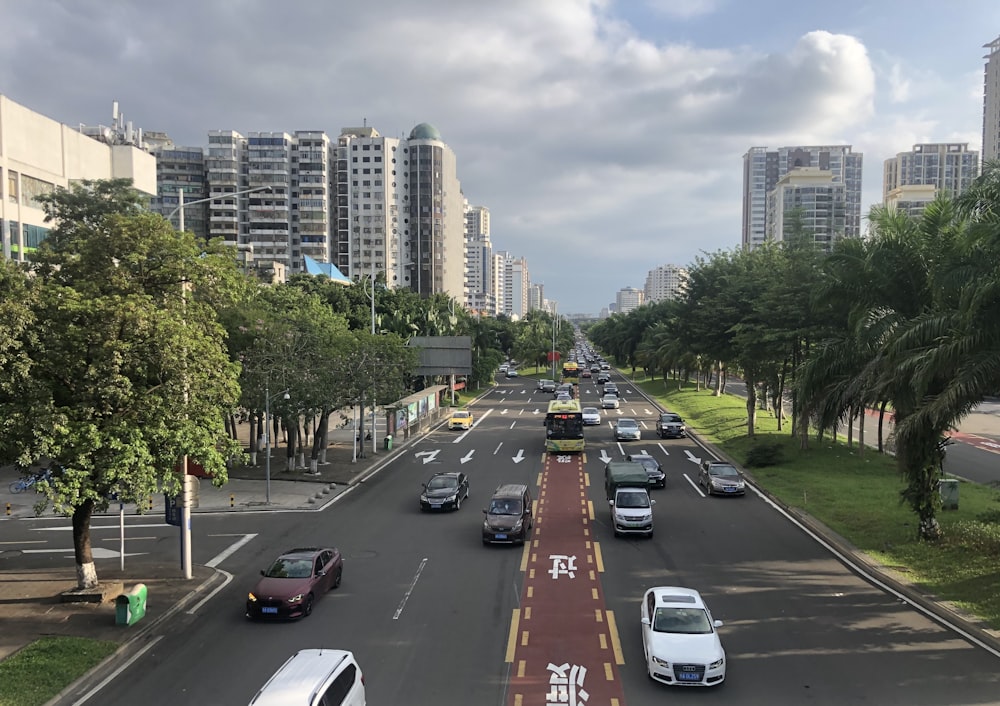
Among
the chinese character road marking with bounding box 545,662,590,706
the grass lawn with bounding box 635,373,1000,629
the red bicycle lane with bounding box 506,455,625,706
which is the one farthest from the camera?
the grass lawn with bounding box 635,373,1000,629

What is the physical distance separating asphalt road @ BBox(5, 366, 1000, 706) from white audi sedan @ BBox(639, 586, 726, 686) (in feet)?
0.93

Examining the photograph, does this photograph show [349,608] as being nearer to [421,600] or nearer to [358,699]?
[421,600]

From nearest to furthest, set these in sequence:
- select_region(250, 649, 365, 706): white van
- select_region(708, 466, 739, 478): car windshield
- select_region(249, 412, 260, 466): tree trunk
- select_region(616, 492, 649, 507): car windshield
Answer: select_region(250, 649, 365, 706): white van, select_region(616, 492, 649, 507): car windshield, select_region(708, 466, 739, 478): car windshield, select_region(249, 412, 260, 466): tree trunk

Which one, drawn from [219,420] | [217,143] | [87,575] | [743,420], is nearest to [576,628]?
[219,420]

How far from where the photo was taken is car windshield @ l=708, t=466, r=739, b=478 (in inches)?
1262

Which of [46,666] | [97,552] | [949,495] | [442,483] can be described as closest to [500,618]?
[46,666]

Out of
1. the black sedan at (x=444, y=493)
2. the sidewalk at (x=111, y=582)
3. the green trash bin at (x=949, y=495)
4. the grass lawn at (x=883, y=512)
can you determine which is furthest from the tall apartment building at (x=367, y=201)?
the green trash bin at (x=949, y=495)

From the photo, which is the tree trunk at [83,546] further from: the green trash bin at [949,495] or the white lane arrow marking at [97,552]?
the green trash bin at [949,495]

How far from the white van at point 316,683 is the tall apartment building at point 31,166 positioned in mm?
34297

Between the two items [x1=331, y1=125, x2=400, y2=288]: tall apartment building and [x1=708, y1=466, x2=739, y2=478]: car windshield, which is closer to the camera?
[x1=708, y1=466, x2=739, y2=478]: car windshield

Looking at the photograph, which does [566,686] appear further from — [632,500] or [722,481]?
[722,481]

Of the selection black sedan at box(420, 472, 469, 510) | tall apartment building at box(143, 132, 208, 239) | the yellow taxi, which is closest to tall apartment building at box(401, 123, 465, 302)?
tall apartment building at box(143, 132, 208, 239)

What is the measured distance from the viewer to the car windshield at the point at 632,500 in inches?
985

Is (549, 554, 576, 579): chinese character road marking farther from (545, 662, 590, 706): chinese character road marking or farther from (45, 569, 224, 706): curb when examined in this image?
(45, 569, 224, 706): curb
